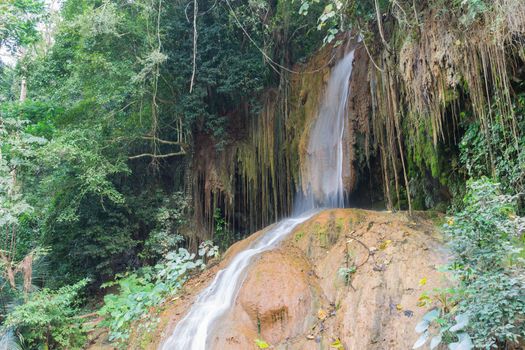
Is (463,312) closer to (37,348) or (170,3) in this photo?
(37,348)

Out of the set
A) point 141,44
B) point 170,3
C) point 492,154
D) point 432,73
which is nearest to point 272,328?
point 492,154

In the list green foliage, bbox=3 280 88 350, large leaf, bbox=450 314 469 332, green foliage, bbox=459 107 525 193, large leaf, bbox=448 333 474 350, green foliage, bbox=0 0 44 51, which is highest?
green foliage, bbox=0 0 44 51

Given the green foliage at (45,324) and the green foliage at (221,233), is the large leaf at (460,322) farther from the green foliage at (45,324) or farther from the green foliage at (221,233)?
the green foliage at (221,233)

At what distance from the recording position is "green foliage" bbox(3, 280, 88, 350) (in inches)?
244

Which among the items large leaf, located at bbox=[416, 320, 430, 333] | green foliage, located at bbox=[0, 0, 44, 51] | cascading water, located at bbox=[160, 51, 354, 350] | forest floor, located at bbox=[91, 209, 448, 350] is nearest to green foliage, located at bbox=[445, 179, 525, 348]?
large leaf, located at bbox=[416, 320, 430, 333]

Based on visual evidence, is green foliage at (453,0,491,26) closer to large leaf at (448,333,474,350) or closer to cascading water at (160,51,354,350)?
cascading water at (160,51,354,350)

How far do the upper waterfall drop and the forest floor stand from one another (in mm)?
1976

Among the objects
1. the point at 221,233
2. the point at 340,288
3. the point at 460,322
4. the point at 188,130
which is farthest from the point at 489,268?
the point at 188,130

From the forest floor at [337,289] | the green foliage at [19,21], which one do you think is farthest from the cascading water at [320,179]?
the green foliage at [19,21]

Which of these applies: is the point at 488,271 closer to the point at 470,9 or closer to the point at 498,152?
the point at 498,152

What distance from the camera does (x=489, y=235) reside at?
10.2ft

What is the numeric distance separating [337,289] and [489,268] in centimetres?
186

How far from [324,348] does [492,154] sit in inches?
123

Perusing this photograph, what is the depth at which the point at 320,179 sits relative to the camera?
25.9ft
